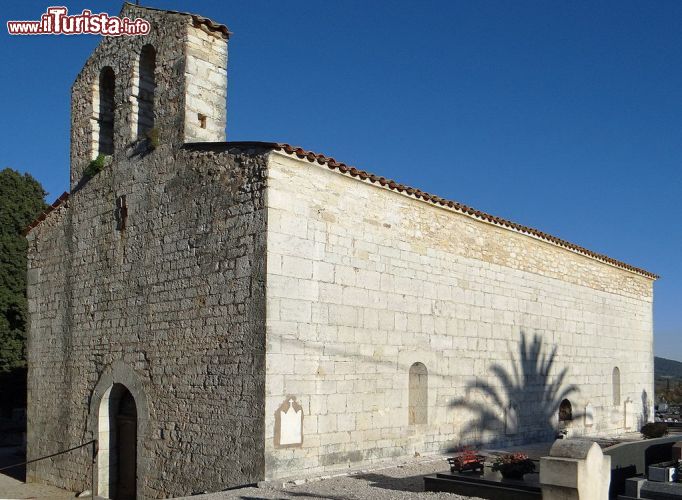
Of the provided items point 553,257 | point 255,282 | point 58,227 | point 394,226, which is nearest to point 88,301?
point 58,227

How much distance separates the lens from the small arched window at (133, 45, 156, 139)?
1285cm

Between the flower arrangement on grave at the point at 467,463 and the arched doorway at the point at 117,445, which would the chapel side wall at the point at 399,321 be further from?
the arched doorway at the point at 117,445

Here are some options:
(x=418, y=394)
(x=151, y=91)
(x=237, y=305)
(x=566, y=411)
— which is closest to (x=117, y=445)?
(x=237, y=305)

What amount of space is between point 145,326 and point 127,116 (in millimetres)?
3869

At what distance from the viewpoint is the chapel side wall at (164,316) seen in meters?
10.3

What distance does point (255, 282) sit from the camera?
10141 mm

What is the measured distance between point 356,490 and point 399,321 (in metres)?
3.56

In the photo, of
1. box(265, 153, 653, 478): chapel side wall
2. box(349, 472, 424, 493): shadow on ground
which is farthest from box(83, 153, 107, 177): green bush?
box(349, 472, 424, 493): shadow on ground

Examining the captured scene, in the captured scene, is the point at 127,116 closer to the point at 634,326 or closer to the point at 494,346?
the point at 494,346

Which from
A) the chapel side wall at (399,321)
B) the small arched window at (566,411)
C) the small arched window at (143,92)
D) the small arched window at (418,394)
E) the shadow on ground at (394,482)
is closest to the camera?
the shadow on ground at (394,482)

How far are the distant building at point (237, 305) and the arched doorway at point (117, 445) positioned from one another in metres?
0.04

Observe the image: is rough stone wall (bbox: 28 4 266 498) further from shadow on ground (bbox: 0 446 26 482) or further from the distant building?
shadow on ground (bbox: 0 446 26 482)

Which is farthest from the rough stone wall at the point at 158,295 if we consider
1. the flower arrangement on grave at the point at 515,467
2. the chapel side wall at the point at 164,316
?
the flower arrangement on grave at the point at 515,467

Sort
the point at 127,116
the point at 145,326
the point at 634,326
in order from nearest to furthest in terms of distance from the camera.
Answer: the point at 145,326 < the point at 127,116 < the point at 634,326
